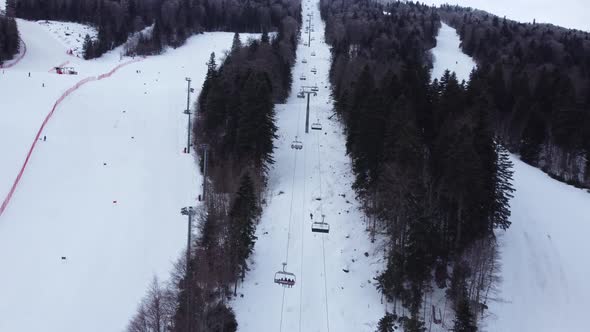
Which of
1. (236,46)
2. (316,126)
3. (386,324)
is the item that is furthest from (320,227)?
(236,46)

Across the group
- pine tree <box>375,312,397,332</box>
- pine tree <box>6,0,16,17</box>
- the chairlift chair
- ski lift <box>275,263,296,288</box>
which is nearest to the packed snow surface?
the chairlift chair

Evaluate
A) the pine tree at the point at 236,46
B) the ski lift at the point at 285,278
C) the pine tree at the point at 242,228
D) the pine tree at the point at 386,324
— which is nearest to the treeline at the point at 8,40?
the pine tree at the point at 236,46

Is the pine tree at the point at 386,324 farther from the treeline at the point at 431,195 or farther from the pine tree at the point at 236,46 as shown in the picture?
the pine tree at the point at 236,46

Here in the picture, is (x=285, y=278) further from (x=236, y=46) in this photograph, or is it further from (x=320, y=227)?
(x=236, y=46)

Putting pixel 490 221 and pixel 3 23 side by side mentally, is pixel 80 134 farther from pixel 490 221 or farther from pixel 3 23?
pixel 3 23

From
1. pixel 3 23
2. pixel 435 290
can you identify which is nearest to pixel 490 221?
pixel 435 290
